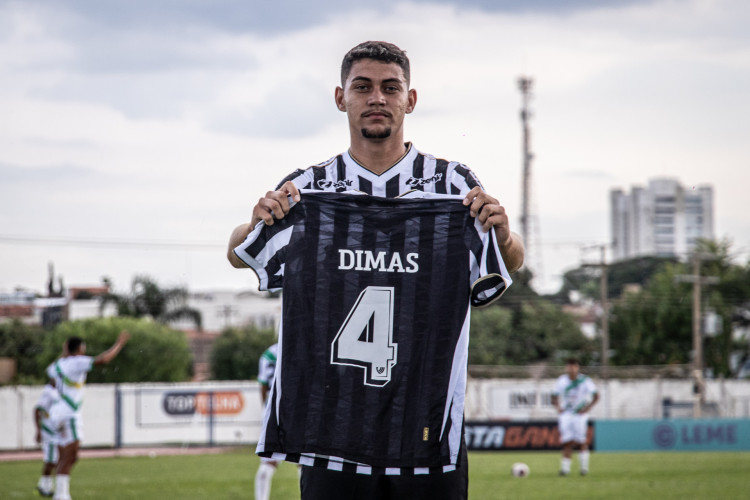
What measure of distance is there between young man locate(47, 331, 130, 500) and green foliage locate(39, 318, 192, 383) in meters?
26.2

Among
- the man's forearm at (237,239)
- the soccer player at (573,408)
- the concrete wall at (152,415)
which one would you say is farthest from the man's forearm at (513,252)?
the concrete wall at (152,415)

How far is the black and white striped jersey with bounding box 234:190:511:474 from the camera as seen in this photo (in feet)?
11.0

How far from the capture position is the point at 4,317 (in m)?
51.5

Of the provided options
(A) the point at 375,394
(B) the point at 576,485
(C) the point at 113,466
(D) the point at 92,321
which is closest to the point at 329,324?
(A) the point at 375,394

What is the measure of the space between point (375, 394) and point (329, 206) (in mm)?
684

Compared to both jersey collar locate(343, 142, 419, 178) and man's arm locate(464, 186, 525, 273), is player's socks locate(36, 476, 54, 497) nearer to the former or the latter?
jersey collar locate(343, 142, 419, 178)

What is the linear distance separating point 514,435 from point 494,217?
2513cm

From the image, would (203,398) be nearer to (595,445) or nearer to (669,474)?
(595,445)

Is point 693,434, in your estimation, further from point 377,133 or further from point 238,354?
point 377,133

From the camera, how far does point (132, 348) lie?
3953cm

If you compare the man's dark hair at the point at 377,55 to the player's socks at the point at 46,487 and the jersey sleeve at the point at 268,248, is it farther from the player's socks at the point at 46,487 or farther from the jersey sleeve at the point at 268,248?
the player's socks at the point at 46,487

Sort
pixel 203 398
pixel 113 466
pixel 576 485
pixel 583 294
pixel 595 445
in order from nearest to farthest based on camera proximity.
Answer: pixel 576 485 → pixel 113 466 → pixel 595 445 → pixel 203 398 → pixel 583 294

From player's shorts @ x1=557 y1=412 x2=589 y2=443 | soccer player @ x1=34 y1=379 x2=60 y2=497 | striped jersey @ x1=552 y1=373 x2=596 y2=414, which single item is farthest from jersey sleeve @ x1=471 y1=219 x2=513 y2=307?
striped jersey @ x1=552 y1=373 x2=596 y2=414

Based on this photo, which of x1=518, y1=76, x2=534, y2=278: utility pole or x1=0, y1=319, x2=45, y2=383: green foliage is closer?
x1=0, y1=319, x2=45, y2=383: green foliage
